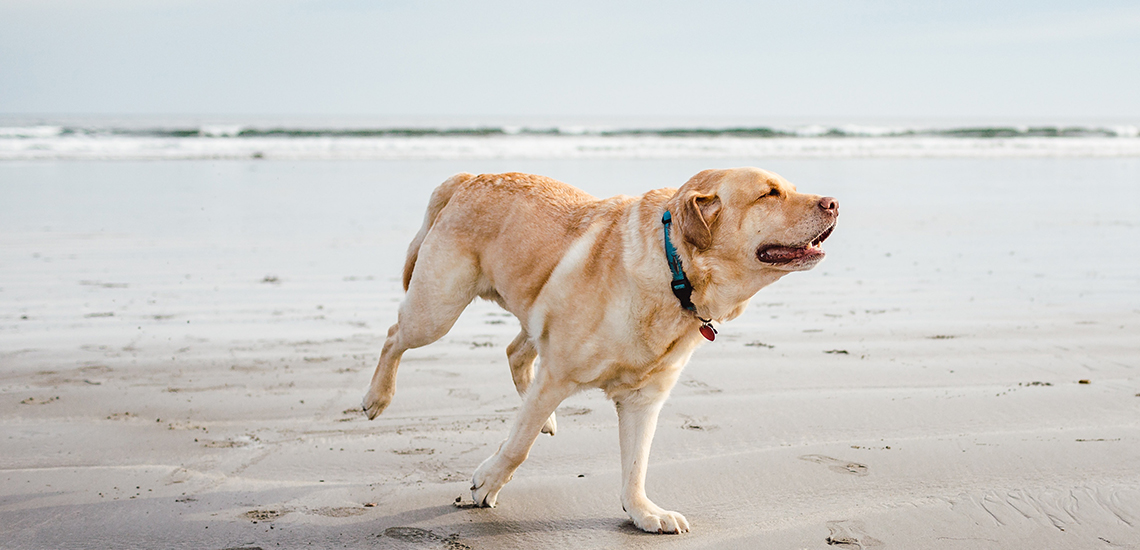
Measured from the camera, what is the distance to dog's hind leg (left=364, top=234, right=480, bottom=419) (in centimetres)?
408

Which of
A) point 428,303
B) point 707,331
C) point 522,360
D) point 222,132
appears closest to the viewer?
point 707,331

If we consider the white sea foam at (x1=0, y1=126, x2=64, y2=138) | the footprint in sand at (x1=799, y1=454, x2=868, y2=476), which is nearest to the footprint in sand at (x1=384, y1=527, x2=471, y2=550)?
the footprint in sand at (x1=799, y1=454, x2=868, y2=476)

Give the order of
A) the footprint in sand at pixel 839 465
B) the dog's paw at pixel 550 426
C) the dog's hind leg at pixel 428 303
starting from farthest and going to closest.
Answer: the dog's paw at pixel 550 426 → the dog's hind leg at pixel 428 303 → the footprint in sand at pixel 839 465

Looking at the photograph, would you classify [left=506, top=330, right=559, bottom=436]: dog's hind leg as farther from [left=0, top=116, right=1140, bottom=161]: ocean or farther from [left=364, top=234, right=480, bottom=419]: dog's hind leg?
[left=0, top=116, right=1140, bottom=161]: ocean

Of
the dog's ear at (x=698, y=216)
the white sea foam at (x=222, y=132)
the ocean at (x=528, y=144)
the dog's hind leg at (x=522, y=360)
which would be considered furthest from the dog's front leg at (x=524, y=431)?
the white sea foam at (x=222, y=132)

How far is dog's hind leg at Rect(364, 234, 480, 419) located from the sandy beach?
1.07ft

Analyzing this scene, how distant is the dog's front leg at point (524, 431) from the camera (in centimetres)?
345

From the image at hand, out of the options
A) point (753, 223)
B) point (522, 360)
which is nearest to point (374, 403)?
point (522, 360)

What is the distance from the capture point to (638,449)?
350 centimetres

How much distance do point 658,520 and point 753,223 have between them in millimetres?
1231

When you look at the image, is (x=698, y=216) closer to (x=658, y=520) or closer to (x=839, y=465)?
(x=658, y=520)

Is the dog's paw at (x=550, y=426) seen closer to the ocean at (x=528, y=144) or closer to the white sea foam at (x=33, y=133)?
the ocean at (x=528, y=144)

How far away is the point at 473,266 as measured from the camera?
13.3ft

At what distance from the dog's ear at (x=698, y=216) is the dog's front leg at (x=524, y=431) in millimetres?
793
